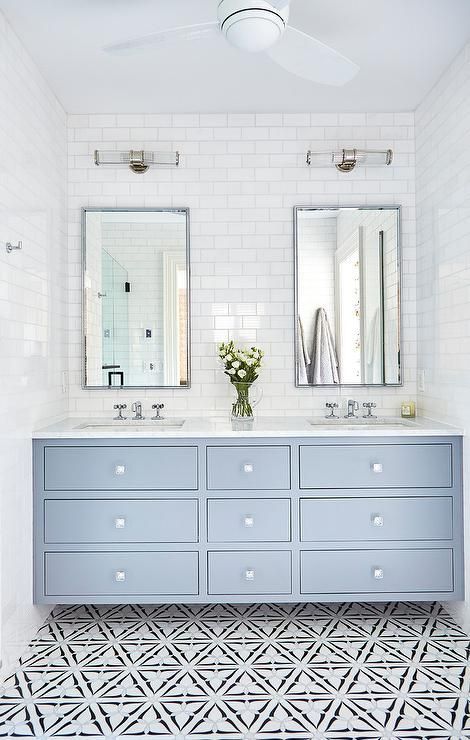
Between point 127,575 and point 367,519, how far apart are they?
3.94 feet

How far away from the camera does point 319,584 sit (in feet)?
9.25

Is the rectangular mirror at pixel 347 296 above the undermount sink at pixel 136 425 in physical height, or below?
above

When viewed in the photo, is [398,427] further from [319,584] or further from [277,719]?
[277,719]

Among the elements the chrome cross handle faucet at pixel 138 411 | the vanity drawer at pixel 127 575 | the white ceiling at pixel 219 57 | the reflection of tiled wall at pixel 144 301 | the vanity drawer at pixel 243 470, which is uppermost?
the white ceiling at pixel 219 57

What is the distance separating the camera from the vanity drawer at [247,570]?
2.81 meters

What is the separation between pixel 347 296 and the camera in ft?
11.2

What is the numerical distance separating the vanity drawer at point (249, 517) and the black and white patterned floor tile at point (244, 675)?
47 centimetres

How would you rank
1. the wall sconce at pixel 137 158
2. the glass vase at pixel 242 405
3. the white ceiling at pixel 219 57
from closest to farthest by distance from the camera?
the white ceiling at pixel 219 57 → the glass vase at pixel 242 405 → the wall sconce at pixel 137 158

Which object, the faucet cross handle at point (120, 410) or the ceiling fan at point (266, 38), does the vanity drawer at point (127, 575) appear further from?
the ceiling fan at point (266, 38)

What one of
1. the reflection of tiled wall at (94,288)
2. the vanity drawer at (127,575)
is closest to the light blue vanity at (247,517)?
the vanity drawer at (127,575)

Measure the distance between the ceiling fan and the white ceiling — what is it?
1.14 ft

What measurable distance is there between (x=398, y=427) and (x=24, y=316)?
6.25 ft

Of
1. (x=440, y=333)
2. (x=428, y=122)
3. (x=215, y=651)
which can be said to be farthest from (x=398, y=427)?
(x=428, y=122)

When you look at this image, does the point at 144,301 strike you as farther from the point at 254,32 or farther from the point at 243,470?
the point at 254,32
